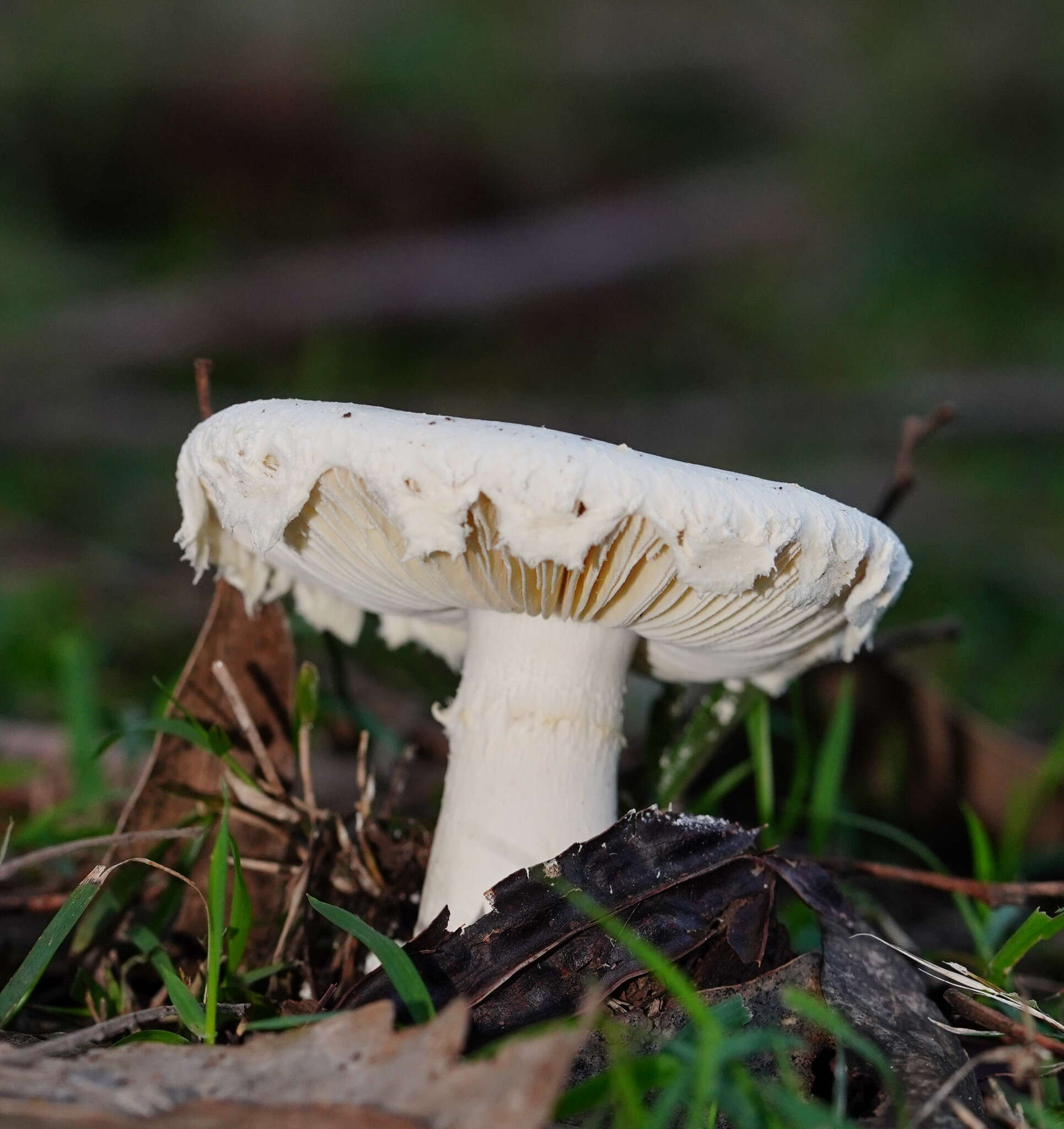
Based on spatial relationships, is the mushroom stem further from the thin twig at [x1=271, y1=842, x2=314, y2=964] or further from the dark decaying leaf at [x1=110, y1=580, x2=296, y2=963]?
the dark decaying leaf at [x1=110, y1=580, x2=296, y2=963]

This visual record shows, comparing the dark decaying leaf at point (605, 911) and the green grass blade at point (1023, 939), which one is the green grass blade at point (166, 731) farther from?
the green grass blade at point (1023, 939)

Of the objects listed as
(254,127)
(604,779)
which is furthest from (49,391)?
(604,779)

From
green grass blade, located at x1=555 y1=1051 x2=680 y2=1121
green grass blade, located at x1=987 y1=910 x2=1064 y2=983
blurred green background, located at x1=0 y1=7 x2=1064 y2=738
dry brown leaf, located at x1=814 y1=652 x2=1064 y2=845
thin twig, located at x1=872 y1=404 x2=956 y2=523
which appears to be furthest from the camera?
blurred green background, located at x1=0 y1=7 x2=1064 y2=738

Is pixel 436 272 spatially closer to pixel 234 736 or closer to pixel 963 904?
pixel 234 736

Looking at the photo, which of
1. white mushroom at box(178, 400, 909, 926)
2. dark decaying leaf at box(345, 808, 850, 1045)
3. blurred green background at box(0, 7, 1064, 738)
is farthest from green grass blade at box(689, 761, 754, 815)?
blurred green background at box(0, 7, 1064, 738)

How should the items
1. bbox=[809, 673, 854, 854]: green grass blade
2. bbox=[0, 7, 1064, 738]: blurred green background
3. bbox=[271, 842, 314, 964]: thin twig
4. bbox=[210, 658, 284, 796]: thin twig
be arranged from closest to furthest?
bbox=[271, 842, 314, 964]: thin twig
bbox=[210, 658, 284, 796]: thin twig
bbox=[809, 673, 854, 854]: green grass blade
bbox=[0, 7, 1064, 738]: blurred green background

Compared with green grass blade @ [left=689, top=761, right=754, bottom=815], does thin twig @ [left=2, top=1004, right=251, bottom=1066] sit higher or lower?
lower

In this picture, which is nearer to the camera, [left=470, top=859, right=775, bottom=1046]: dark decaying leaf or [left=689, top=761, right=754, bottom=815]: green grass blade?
[left=470, top=859, right=775, bottom=1046]: dark decaying leaf
